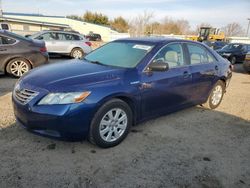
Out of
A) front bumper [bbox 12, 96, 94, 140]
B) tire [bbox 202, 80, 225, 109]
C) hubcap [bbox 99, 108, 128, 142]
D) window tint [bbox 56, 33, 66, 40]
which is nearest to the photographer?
front bumper [bbox 12, 96, 94, 140]

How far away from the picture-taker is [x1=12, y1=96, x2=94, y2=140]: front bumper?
308cm

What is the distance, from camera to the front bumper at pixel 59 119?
121 inches

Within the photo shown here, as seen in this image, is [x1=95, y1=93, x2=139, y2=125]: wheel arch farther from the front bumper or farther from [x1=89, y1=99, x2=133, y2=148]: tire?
the front bumper

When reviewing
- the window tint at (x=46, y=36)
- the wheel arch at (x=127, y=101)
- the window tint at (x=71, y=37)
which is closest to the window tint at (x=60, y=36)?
the window tint at (x=71, y=37)

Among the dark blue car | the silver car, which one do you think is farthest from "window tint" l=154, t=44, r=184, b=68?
the silver car

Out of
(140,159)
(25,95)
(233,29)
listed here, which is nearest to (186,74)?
(140,159)

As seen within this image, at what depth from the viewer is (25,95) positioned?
331 cm

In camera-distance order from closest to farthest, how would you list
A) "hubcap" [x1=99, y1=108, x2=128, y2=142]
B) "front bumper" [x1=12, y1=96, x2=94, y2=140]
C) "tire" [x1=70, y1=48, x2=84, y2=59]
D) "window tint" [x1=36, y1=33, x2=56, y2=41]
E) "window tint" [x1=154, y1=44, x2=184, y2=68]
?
"front bumper" [x1=12, y1=96, x2=94, y2=140] < "hubcap" [x1=99, y1=108, x2=128, y2=142] < "window tint" [x1=154, y1=44, x2=184, y2=68] < "window tint" [x1=36, y1=33, x2=56, y2=41] < "tire" [x1=70, y1=48, x2=84, y2=59]

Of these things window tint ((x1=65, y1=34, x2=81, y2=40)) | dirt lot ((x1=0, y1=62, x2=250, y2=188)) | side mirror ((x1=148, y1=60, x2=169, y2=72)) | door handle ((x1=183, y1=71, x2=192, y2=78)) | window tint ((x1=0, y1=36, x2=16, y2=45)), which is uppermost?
window tint ((x1=65, y1=34, x2=81, y2=40))

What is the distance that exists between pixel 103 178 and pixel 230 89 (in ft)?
20.9

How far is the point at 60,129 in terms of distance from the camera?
3133 millimetres

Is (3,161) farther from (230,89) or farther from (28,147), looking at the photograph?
(230,89)

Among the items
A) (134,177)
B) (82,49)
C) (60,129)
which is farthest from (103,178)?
(82,49)

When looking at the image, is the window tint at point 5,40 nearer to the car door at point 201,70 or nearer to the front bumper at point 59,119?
the front bumper at point 59,119
